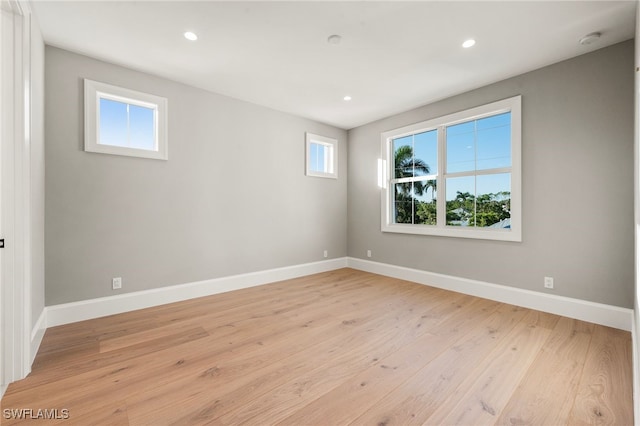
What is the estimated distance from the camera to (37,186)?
90.7 inches

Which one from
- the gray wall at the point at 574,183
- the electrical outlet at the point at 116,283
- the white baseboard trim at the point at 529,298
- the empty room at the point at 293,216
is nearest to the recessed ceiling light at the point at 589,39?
the empty room at the point at 293,216

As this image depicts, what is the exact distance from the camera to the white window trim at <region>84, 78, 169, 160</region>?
2.81 metres

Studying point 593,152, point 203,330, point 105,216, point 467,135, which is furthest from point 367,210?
point 105,216

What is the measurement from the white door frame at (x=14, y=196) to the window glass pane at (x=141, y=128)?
4.25 ft

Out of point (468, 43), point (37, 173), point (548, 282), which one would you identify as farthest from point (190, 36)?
point (548, 282)

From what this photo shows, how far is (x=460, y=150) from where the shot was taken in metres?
3.85

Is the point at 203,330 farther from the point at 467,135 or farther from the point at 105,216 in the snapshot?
the point at 467,135

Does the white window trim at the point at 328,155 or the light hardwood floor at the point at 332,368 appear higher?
the white window trim at the point at 328,155

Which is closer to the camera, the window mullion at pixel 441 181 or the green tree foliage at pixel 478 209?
the green tree foliage at pixel 478 209

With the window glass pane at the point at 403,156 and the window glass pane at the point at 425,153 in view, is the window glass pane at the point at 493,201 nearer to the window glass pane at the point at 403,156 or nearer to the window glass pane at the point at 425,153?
the window glass pane at the point at 425,153

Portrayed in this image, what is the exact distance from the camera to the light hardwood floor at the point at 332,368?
1525mm

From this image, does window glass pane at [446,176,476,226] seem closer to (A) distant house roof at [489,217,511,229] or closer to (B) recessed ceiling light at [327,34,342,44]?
(A) distant house roof at [489,217,511,229]

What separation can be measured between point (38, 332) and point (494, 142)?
201 inches

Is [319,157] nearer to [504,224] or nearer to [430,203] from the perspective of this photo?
[430,203]
